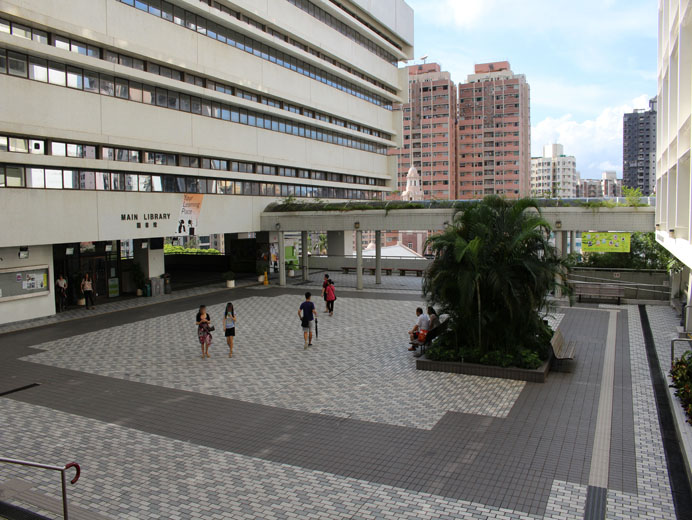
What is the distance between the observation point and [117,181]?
2408 cm

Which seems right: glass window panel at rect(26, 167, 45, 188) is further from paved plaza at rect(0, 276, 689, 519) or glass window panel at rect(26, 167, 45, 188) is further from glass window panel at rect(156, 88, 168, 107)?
glass window panel at rect(156, 88, 168, 107)

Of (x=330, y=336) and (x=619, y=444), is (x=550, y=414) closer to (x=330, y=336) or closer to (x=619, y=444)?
(x=619, y=444)

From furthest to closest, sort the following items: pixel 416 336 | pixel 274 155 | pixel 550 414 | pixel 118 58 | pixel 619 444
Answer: pixel 274 155
pixel 118 58
pixel 416 336
pixel 550 414
pixel 619 444

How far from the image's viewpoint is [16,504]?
7.13 metres

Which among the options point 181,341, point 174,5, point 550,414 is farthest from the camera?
point 174,5

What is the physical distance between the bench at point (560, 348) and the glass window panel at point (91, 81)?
67.0 ft

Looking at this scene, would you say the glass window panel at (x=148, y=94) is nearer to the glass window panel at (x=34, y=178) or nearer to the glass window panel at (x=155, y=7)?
the glass window panel at (x=155, y=7)

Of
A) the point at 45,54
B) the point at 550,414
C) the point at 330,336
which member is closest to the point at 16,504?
the point at 550,414

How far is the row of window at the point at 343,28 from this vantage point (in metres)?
37.7

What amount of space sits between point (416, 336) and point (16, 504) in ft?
33.1

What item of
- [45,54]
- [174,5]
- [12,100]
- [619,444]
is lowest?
[619,444]

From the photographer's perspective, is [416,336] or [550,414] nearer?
[550,414]

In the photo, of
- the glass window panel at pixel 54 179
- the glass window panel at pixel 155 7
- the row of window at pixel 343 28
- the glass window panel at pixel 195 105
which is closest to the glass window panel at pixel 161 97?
the glass window panel at pixel 195 105

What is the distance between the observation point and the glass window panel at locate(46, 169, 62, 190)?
20938 millimetres
